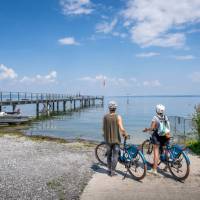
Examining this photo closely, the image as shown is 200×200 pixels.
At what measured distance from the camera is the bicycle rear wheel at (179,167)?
25.1ft

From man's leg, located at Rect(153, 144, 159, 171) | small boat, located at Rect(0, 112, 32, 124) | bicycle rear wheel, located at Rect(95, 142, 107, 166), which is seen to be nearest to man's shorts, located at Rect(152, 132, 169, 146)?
man's leg, located at Rect(153, 144, 159, 171)

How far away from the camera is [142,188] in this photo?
713cm

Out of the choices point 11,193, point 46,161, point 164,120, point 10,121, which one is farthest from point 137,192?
point 10,121

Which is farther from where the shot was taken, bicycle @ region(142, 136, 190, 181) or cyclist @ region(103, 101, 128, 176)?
cyclist @ region(103, 101, 128, 176)

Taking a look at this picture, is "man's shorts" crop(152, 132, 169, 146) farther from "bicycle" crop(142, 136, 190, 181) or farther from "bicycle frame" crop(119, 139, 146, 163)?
"bicycle frame" crop(119, 139, 146, 163)

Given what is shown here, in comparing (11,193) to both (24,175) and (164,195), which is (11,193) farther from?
(164,195)

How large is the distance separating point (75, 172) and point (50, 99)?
49327 millimetres

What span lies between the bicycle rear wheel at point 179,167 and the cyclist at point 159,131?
46 cm

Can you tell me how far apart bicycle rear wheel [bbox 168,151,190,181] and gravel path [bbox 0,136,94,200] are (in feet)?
7.25

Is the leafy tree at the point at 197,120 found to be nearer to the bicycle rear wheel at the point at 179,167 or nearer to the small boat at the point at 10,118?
the bicycle rear wheel at the point at 179,167

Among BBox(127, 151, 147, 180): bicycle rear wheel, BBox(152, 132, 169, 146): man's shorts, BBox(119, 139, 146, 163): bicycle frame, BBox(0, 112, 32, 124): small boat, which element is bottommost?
BBox(0, 112, 32, 124): small boat

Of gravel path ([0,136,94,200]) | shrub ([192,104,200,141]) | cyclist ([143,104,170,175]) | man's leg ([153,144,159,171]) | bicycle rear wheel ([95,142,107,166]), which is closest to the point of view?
gravel path ([0,136,94,200])

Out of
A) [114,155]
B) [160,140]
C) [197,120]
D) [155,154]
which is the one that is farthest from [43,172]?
[197,120]

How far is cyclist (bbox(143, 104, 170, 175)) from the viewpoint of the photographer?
313 inches
